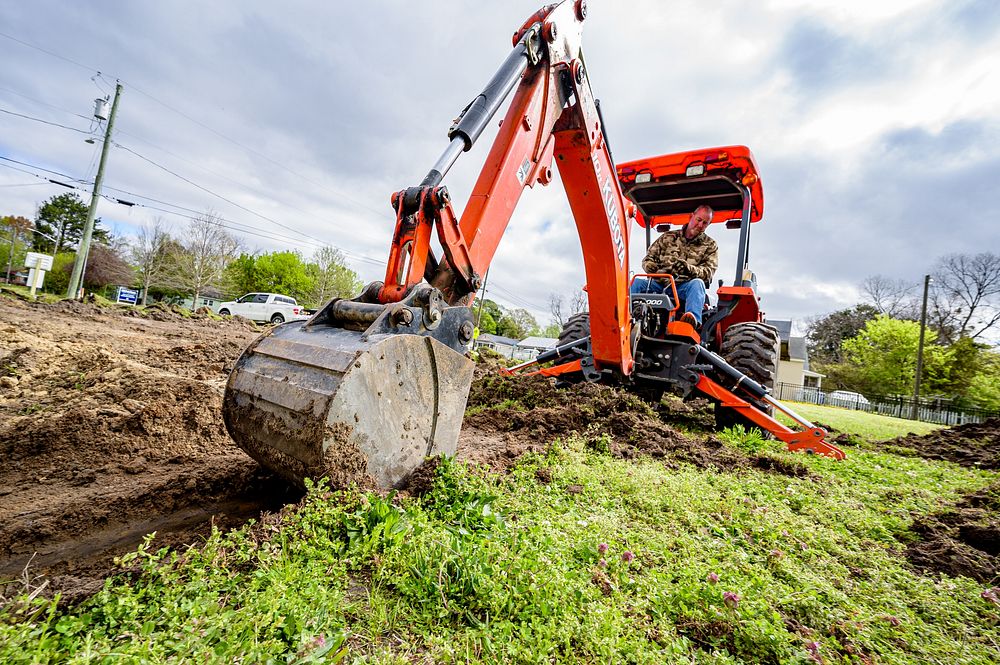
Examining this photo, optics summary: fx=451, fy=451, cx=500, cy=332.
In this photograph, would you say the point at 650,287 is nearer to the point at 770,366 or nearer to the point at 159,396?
the point at 770,366

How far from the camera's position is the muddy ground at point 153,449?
201 cm

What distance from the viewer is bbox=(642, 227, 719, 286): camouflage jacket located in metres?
5.77

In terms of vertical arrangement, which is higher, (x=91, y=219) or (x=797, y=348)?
(x=797, y=348)

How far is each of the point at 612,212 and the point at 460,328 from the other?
2.42m

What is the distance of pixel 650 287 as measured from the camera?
5.86 meters

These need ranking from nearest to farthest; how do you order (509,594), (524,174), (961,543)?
(509,594) < (961,543) < (524,174)

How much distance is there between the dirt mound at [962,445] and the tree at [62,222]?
59695mm

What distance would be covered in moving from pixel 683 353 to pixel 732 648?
158 inches

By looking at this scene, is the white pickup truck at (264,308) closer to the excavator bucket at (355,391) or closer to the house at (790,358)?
the excavator bucket at (355,391)

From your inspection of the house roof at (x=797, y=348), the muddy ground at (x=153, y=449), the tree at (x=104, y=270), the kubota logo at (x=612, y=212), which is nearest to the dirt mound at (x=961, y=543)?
the muddy ground at (x=153, y=449)

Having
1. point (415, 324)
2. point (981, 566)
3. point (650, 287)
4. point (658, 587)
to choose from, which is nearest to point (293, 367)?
point (415, 324)

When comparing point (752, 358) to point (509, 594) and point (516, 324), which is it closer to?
point (509, 594)

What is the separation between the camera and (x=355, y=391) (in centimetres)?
193

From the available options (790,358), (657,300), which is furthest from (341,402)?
(790,358)
